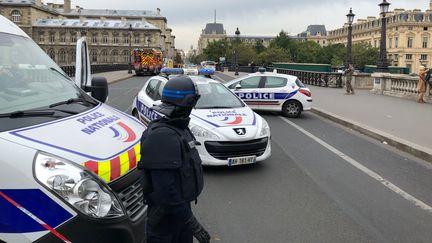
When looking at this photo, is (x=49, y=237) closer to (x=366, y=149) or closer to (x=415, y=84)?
(x=366, y=149)

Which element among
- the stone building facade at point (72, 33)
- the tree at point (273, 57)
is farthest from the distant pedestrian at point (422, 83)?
the stone building facade at point (72, 33)

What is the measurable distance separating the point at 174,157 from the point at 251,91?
1375 cm

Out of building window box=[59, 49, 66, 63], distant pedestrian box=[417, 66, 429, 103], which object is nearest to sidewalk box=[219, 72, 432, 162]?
distant pedestrian box=[417, 66, 429, 103]

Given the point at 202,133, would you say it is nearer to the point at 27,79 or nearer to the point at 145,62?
the point at 27,79

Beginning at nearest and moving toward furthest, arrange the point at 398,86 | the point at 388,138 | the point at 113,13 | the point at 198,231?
the point at 198,231
the point at 388,138
the point at 398,86
the point at 113,13

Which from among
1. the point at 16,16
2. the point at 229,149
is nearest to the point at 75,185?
the point at 229,149

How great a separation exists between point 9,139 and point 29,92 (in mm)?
1253

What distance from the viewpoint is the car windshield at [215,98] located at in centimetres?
906

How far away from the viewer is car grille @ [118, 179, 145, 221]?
9.76 feet

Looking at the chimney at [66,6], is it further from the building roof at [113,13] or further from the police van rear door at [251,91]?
the police van rear door at [251,91]

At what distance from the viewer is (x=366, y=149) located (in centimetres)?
1009

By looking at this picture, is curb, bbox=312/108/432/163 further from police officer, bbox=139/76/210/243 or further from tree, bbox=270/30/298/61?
tree, bbox=270/30/298/61

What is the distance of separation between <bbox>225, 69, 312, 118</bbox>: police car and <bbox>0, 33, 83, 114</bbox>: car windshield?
1137cm

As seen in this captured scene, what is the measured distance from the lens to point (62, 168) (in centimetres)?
253
